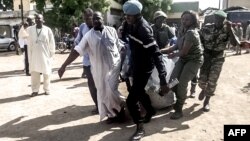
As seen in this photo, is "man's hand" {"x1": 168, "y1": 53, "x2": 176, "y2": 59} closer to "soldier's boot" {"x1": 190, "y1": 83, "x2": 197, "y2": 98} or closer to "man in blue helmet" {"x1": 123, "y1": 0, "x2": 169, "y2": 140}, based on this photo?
"man in blue helmet" {"x1": 123, "y1": 0, "x2": 169, "y2": 140}

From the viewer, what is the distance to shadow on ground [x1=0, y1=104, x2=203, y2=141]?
16.3 ft

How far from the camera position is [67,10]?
24.7 meters

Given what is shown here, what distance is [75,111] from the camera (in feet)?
20.9

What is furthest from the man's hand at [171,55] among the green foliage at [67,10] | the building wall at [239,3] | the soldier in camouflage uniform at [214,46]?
the building wall at [239,3]

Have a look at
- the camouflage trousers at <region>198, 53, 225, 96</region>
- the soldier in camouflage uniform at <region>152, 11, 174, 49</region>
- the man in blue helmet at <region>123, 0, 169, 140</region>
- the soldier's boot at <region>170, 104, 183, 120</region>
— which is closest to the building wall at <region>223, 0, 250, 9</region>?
the soldier in camouflage uniform at <region>152, 11, 174, 49</region>

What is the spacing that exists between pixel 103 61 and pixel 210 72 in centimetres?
200

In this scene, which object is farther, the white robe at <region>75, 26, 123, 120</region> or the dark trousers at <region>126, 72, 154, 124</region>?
the white robe at <region>75, 26, 123, 120</region>

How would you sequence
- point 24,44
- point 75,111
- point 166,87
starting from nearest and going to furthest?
point 166,87
point 75,111
point 24,44

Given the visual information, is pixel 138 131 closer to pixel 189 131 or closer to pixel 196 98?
pixel 189 131

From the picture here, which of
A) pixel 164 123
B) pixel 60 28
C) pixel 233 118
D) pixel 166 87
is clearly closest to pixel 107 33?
pixel 166 87

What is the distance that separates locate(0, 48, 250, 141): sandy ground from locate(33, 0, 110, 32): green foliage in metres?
16.0

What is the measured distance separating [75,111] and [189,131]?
2237mm

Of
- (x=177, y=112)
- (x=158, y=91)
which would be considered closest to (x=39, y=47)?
(x=158, y=91)

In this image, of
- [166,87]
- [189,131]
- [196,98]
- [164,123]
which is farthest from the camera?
[196,98]
